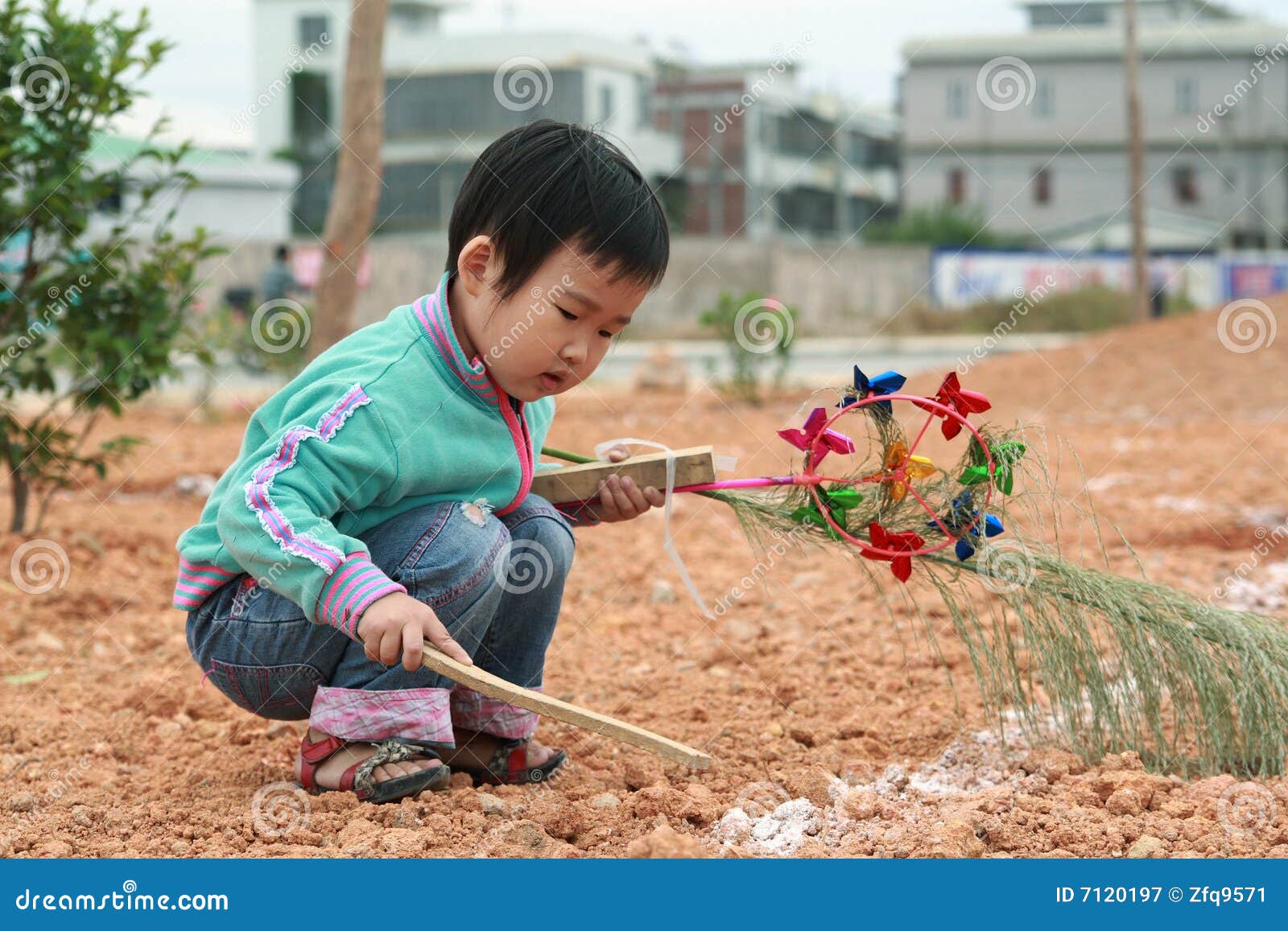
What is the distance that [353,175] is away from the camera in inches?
224

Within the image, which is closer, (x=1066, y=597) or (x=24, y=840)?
(x=24, y=840)

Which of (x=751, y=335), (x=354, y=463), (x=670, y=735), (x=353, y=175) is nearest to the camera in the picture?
(x=354, y=463)

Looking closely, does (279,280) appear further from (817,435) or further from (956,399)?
(956,399)

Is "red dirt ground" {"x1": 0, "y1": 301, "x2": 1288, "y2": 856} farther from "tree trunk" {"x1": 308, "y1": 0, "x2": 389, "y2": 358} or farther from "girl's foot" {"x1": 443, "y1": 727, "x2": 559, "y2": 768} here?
"tree trunk" {"x1": 308, "y1": 0, "x2": 389, "y2": 358}

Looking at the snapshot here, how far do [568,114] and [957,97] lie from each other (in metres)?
13.9

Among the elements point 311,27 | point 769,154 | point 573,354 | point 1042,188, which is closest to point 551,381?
point 573,354

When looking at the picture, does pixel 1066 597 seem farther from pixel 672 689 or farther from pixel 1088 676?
pixel 672 689

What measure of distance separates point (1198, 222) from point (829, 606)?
123ft

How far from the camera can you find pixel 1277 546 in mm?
4105

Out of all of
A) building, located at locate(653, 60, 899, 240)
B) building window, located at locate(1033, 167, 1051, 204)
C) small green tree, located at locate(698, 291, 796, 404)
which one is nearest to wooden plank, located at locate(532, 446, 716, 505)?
small green tree, located at locate(698, 291, 796, 404)

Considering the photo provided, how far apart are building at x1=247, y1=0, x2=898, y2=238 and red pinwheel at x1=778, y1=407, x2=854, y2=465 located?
98.6 feet

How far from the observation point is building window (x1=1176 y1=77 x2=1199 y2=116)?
36.8 metres

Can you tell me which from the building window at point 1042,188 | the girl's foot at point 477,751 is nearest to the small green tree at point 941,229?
the building window at point 1042,188

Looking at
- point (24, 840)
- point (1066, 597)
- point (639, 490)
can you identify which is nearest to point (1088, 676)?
point (1066, 597)
